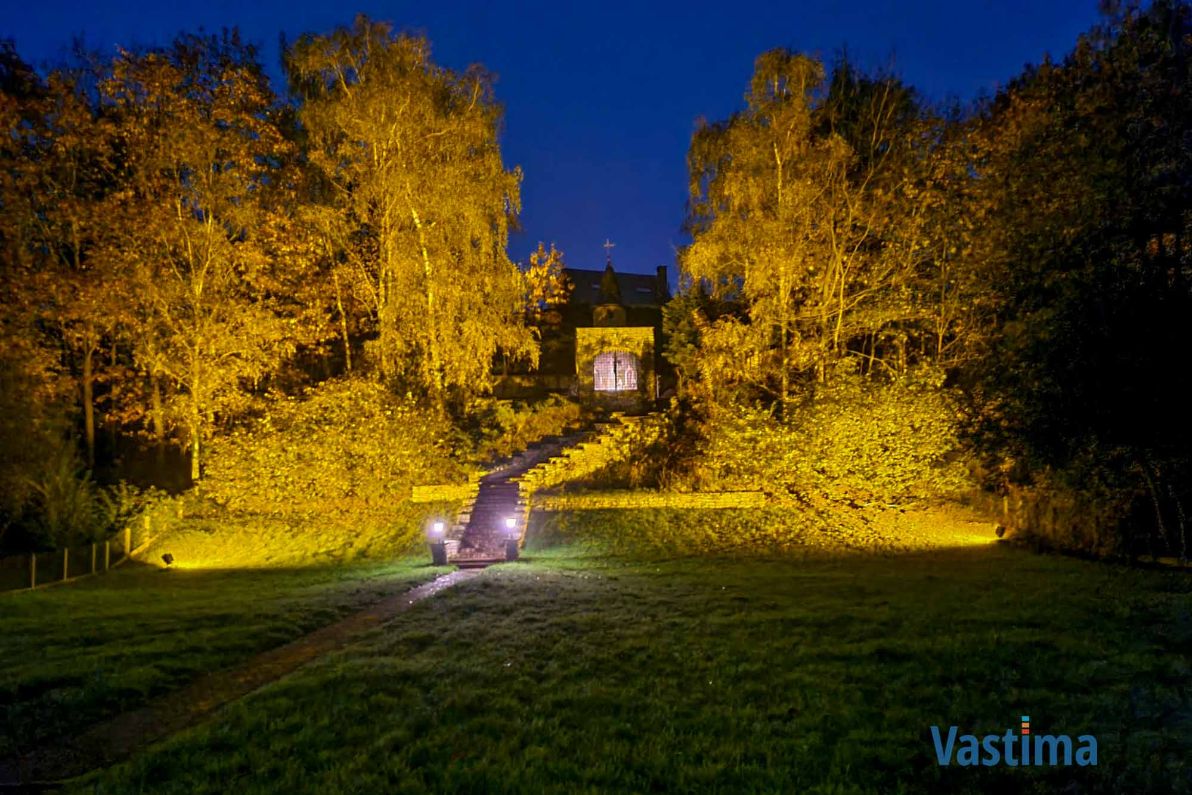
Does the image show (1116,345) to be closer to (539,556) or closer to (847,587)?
(847,587)

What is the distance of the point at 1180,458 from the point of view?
10.5 m

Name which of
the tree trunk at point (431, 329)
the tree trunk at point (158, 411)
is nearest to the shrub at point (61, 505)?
the tree trunk at point (158, 411)

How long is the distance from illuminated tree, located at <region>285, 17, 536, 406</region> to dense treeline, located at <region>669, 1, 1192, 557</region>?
6.13 metres

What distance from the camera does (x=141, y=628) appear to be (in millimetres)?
8445

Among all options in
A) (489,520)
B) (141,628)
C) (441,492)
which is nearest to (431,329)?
(441,492)

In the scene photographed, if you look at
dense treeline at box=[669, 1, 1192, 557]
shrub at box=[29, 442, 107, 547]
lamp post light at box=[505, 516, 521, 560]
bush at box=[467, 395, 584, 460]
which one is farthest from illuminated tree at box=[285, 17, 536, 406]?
shrub at box=[29, 442, 107, 547]

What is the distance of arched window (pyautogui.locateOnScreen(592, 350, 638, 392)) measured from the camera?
31516 millimetres

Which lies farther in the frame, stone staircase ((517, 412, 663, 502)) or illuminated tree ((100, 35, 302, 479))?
illuminated tree ((100, 35, 302, 479))

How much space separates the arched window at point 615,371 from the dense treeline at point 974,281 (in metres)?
Answer: 6.16

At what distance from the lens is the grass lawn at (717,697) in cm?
451

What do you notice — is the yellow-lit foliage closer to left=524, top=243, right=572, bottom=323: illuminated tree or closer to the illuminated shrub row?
the illuminated shrub row

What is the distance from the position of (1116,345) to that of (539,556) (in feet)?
32.6

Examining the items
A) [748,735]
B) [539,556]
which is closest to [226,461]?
[539,556]

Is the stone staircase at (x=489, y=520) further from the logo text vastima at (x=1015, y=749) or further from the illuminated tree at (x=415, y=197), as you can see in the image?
the logo text vastima at (x=1015, y=749)
